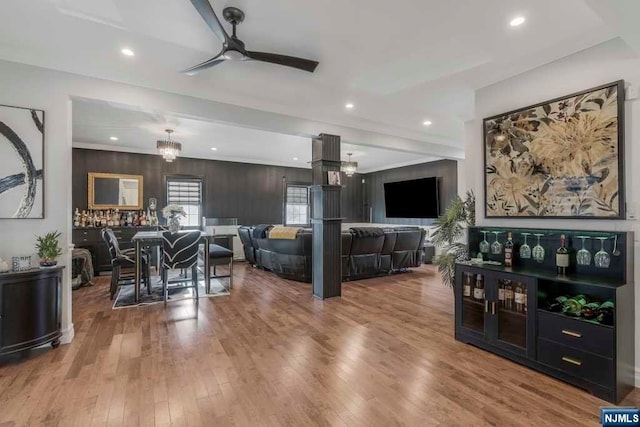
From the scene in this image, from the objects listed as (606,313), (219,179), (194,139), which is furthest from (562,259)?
(219,179)

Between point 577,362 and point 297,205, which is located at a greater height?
point 297,205

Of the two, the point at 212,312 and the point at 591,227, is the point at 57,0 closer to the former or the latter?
the point at 212,312

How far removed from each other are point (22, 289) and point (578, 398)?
4386 millimetres

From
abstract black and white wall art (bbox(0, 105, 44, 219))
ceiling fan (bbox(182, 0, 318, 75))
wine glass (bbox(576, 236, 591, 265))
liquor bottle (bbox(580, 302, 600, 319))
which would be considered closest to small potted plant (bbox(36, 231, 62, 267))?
abstract black and white wall art (bbox(0, 105, 44, 219))

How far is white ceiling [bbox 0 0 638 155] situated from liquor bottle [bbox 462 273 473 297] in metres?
2.07

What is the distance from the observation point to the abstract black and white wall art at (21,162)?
2.73 meters

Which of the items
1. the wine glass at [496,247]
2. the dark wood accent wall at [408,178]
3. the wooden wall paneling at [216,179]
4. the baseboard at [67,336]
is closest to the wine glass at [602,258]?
the wine glass at [496,247]

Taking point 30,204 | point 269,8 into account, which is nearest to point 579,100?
point 269,8

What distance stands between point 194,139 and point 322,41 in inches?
172

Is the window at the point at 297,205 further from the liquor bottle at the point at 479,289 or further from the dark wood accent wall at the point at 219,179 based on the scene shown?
the liquor bottle at the point at 479,289

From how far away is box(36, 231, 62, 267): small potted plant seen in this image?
9.09 feet

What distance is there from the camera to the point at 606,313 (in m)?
2.17

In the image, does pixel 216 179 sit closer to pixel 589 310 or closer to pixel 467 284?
pixel 467 284

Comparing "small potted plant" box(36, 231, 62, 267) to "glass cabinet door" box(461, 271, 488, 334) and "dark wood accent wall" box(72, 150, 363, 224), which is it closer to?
"glass cabinet door" box(461, 271, 488, 334)
